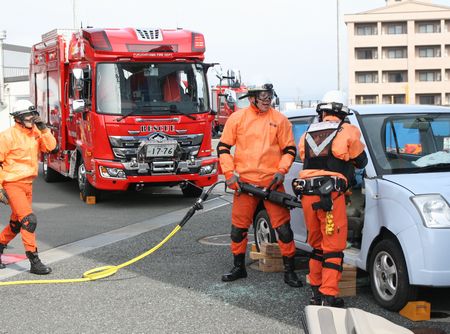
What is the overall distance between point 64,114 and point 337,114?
9618mm

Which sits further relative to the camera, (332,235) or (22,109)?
(22,109)

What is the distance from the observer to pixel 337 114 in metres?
5.91

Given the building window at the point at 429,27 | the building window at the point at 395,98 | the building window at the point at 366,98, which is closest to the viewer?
the building window at the point at 395,98

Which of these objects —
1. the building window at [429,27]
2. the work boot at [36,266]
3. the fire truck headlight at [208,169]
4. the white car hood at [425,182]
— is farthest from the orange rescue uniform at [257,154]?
the building window at [429,27]

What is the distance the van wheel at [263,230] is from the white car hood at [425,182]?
1911mm

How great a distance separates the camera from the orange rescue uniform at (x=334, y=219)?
5.60m

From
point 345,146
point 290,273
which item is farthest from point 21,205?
point 345,146

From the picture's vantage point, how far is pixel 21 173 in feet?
24.4

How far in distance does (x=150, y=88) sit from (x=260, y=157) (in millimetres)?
6050

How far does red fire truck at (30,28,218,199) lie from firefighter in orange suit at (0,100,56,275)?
4.39 metres

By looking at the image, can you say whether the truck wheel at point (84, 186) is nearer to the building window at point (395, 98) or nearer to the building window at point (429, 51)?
the building window at point (395, 98)

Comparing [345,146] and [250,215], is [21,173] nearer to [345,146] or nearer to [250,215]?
[250,215]

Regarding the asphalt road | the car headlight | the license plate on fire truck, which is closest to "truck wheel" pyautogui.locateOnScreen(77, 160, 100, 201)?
the license plate on fire truck

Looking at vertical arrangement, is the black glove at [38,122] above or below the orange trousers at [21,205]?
above
